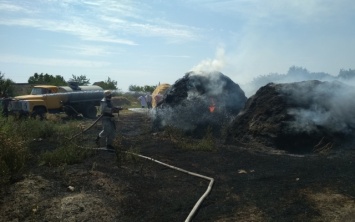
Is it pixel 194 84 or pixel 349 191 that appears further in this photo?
pixel 194 84

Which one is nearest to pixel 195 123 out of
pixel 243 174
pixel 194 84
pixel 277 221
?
pixel 194 84

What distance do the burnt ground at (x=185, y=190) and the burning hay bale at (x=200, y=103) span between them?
173 inches

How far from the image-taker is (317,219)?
472 centimetres

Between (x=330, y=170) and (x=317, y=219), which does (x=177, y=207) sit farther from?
(x=330, y=170)

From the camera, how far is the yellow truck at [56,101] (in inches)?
665

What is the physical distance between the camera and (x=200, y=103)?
13391 mm

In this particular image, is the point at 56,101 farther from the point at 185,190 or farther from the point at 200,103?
the point at 185,190

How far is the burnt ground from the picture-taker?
5.00m

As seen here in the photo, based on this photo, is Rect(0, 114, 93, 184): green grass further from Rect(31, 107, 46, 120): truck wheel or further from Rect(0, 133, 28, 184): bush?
Rect(31, 107, 46, 120): truck wheel

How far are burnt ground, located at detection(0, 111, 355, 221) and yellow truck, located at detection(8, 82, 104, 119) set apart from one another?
10.2 metres

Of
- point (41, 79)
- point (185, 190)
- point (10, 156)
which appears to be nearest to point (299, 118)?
point (185, 190)

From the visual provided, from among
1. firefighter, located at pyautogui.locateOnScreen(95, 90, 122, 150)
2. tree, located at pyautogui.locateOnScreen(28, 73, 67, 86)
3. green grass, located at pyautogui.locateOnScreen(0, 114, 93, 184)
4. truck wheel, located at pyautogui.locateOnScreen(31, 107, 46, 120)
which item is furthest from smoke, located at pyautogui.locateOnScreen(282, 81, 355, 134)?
tree, located at pyautogui.locateOnScreen(28, 73, 67, 86)

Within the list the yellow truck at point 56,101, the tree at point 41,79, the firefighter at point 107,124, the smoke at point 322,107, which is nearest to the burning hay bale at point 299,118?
the smoke at point 322,107

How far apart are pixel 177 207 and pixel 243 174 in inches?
90.8
